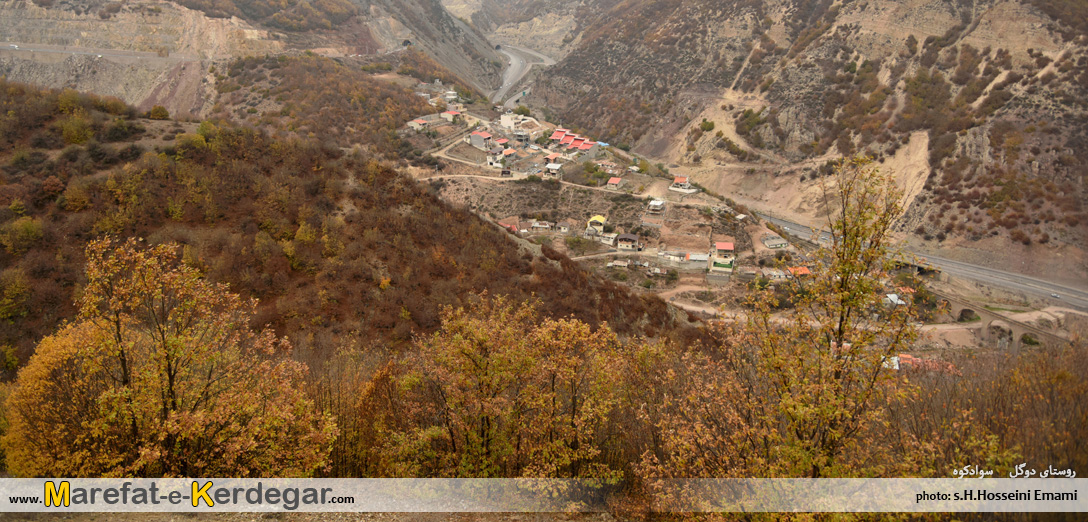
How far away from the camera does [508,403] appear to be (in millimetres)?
10258

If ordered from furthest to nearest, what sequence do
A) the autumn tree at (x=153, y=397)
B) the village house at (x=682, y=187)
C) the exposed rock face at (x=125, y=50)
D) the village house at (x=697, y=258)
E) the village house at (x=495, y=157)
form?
1. the exposed rock face at (x=125, y=50)
2. the village house at (x=495, y=157)
3. the village house at (x=682, y=187)
4. the village house at (x=697, y=258)
5. the autumn tree at (x=153, y=397)

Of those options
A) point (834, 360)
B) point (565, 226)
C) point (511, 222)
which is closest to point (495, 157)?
point (511, 222)

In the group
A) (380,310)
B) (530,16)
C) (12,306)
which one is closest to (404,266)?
(380,310)

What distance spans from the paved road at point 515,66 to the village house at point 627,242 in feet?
186

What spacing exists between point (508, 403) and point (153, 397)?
6098 mm

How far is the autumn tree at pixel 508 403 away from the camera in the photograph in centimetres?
1018

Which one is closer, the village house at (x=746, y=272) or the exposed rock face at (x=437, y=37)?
the village house at (x=746, y=272)

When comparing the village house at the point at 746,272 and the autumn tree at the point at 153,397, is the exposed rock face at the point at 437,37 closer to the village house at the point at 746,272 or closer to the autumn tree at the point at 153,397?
the village house at the point at 746,272

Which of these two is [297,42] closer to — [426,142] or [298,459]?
[426,142]

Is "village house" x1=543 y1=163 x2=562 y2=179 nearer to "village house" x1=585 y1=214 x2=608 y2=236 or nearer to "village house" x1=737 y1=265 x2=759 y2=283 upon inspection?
"village house" x1=585 y1=214 x2=608 y2=236

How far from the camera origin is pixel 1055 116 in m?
50.4

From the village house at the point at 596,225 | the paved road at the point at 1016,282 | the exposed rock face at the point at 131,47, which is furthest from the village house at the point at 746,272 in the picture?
the exposed rock face at the point at 131,47

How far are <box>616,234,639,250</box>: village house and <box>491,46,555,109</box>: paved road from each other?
186 ft

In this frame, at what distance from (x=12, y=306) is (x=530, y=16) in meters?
159
